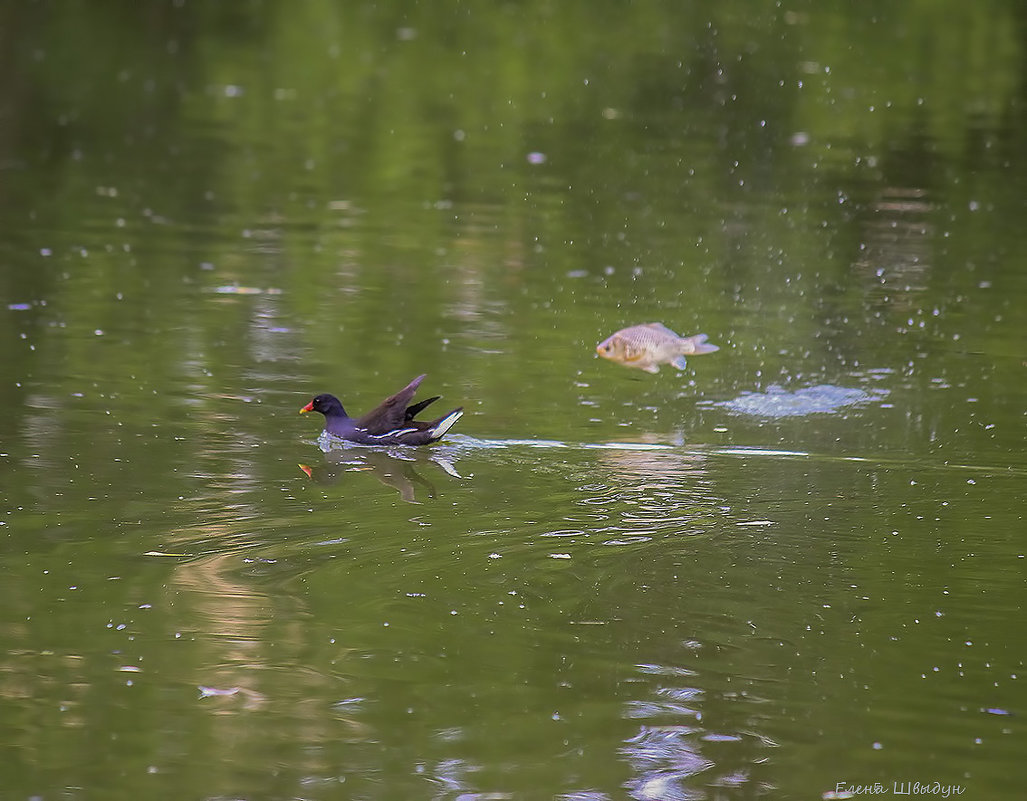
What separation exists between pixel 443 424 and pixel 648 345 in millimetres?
1588

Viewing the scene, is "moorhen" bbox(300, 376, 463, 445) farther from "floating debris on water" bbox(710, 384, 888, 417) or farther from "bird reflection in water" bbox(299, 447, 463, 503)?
"floating debris on water" bbox(710, 384, 888, 417)

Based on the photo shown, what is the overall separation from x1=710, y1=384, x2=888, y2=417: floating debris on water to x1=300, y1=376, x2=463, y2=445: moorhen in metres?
2.10

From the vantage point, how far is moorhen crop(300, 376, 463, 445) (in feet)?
33.1

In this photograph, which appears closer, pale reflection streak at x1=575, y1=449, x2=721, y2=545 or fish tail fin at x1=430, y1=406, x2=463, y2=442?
pale reflection streak at x1=575, y1=449, x2=721, y2=545

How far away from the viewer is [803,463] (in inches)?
388

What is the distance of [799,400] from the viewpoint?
37.4ft

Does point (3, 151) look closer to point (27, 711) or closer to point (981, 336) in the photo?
point (981, 336)

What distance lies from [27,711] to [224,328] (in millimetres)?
6605

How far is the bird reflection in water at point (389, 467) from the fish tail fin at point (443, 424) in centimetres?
12

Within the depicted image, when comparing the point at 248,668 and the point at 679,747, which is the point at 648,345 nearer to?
the point at 248,668

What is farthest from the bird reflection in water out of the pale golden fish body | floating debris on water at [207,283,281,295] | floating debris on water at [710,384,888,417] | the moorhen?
floating debris on water at [207,283,281,295]

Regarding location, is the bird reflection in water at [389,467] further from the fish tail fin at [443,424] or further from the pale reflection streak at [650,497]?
the pale reflection streak at [650,497]

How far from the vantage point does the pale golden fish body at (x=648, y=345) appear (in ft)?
35.5

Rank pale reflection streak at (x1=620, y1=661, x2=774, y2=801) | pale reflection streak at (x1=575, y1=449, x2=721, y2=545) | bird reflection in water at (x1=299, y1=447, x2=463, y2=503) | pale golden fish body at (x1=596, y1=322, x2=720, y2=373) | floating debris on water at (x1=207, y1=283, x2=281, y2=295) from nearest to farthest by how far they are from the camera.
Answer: pale reflection streak at (x1=620, y1=661, x2=774, y2=801) → pale reflection streak at (x1=575, y1=449, x2=721, y2=545) → bird reflection in water at (x1=299, y1=447, x2=463, y2=503) → pale golden fish body at (x1=596, y1=322, x2=720, y2=373) → floating debris on water at (x1=207, y1=283, x2=281, y2=295)
